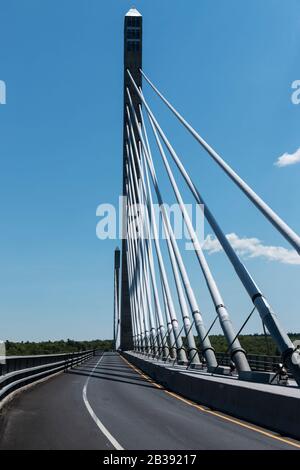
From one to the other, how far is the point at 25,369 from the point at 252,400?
9.46 meters

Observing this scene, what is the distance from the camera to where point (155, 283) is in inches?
1578

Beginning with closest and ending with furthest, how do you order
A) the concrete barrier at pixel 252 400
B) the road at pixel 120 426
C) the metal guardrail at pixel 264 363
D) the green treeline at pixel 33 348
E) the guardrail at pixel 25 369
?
the road at pixel 120 426, the concrete barrier at pixel 252 400, the guardrail at pixel 25 369, the metal guardrail at pixel 264 363, the green treeline at pixel 33 348

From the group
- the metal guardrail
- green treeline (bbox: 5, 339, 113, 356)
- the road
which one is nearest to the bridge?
the road

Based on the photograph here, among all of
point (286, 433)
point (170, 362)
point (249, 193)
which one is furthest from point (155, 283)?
point (286, 433)

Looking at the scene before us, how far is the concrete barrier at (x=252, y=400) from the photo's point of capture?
11.1 meters

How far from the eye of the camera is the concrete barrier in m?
11.1

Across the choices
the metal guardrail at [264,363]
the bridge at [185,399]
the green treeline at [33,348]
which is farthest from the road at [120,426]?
the green treeline at [33,348]

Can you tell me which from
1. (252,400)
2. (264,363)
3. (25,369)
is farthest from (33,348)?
(252,400)

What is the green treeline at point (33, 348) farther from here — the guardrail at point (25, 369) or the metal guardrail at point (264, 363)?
the metal guardrail at point (264, 363)

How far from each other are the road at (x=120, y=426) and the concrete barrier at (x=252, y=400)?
16.7 inches

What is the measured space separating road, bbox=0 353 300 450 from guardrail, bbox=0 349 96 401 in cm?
53

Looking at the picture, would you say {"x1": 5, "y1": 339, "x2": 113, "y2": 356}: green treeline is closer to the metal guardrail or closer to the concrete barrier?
the metal guardrail

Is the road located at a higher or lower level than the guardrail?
lower
